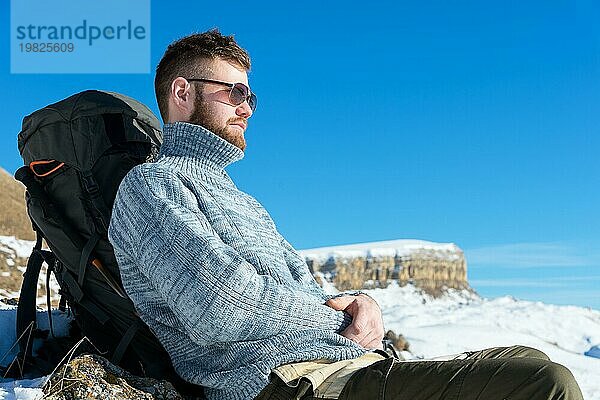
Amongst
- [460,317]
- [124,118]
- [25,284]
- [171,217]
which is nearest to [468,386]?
[171,217]

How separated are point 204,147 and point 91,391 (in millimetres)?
1195

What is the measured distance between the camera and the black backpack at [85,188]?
3.71 metres

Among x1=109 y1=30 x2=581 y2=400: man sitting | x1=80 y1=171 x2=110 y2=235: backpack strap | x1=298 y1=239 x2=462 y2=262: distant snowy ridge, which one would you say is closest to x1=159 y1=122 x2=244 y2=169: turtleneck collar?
x1=109 y1=30 x2=581 y2=400: man sitting

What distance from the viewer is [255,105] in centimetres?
364

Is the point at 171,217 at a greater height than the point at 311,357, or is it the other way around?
the point at 171,217

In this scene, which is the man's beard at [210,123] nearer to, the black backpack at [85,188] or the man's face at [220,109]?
the man's face at [220,109]

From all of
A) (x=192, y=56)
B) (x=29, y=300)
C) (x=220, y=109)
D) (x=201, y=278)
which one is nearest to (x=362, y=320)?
(x=201, y=278)

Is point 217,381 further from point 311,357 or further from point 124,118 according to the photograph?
point 124,118

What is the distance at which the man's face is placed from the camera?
134 inches

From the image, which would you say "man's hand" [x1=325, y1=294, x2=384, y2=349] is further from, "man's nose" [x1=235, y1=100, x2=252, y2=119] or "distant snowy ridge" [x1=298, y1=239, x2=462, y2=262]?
"distant snowy ridge" [x1=298, y1=239, x2=462, y2=262]

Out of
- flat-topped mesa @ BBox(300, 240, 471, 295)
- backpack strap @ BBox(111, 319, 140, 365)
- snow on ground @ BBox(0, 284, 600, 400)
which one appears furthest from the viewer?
flat-topped mesa @ BBox(300, 240, 471, 295)

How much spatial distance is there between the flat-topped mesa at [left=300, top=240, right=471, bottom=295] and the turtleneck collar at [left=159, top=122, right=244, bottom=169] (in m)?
28.1

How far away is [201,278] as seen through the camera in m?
2.70

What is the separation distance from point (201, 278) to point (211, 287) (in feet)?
0.18
